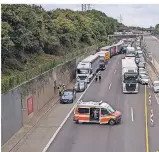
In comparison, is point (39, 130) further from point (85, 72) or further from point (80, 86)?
point (85, 72)

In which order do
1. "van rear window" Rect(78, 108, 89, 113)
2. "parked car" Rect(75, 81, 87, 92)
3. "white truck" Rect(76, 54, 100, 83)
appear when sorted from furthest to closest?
"white truck" Rect(76, 54, 100, 83) < "parked car" Rect(75, 81, 87, 92) < "van rear window" Rect(78, 108, 89, 113)

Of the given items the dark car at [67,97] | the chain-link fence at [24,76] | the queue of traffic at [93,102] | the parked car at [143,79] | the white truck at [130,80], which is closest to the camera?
the chain-link fence at [24,76]

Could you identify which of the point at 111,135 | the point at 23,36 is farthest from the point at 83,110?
the point at 23,36

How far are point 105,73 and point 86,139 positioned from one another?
140ft

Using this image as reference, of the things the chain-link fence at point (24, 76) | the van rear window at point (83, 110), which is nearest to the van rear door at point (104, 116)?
the van rear window at point (83, 110)

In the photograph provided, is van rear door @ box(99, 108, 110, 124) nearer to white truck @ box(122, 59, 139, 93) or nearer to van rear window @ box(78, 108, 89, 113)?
van rear window @ box(78, 108, 89, 113)

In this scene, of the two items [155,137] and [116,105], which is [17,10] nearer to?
[116,105]

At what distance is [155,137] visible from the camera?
29.4 metres

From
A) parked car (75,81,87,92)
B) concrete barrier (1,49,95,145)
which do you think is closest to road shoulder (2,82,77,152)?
concrete barrier (1,49,95,145)

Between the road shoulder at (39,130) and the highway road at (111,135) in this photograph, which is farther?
the road shoulder at (39,130)

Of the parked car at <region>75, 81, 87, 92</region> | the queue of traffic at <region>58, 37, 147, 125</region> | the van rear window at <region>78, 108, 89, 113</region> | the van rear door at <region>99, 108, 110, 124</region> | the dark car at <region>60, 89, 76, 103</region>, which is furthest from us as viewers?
the parked car at <region>75, 81, 87, 92</region>

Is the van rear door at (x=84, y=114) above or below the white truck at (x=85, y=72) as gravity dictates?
below

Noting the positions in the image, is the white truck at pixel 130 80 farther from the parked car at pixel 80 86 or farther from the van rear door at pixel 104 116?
the van rear door at pixel 104 116

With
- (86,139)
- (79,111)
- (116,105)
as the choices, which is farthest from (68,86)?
(86,139)
